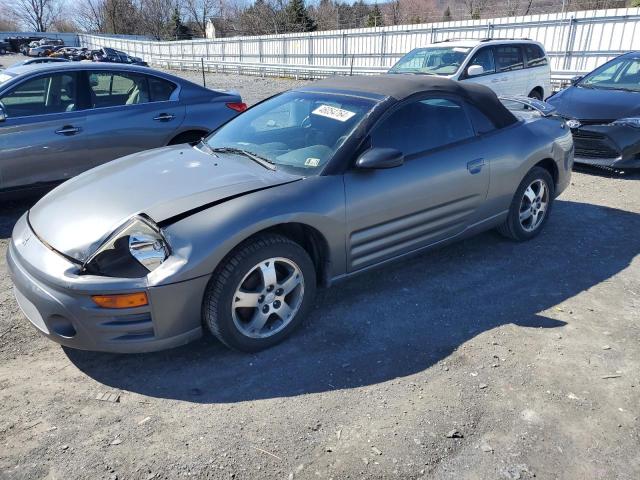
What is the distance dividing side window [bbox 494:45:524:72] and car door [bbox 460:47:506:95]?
6.3 inches

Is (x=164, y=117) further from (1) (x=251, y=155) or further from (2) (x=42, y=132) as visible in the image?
(1) (x=251, y=155)

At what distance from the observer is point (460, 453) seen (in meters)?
2.46

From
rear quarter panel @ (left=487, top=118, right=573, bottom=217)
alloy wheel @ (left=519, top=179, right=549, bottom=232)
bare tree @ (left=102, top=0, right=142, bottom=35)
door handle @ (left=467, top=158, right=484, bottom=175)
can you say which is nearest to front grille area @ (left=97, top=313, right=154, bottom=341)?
door handle @ (left=467, top=158, right=484, bottom=175)

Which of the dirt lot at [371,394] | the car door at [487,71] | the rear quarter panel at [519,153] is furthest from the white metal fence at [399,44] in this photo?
the dirt lot at [371,394]

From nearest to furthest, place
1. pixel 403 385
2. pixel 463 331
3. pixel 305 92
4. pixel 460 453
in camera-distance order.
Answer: pixel 460 453 → pixel 403 385 → pixel 463 331 → pixel 305 92

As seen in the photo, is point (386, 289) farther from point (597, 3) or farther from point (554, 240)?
point (597, 3)

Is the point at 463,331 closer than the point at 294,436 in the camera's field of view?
A: No

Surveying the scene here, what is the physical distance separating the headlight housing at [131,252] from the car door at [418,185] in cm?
123

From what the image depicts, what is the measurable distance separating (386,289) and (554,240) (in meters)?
2.05

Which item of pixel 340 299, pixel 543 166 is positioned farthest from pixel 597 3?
pixel 340 299

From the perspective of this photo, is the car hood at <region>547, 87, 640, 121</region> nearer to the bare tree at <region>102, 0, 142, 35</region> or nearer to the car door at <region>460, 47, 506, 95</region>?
the car door at <region>460, 47, 506, 95</region>

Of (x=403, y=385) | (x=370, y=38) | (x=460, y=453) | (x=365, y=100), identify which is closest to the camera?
(x=460, y=453)

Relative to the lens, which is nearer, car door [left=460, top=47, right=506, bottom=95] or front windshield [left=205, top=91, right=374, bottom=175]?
front windshield [left=205, top=91, right=374, bottom=175]

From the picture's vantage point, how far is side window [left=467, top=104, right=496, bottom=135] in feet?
14.1
